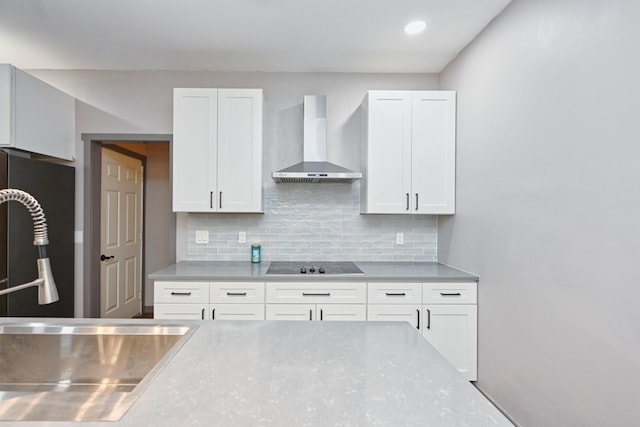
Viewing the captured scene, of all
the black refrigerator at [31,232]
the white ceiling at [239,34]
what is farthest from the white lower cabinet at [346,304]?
the white ceiling at [239,34]

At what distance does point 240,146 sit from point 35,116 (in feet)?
5.17

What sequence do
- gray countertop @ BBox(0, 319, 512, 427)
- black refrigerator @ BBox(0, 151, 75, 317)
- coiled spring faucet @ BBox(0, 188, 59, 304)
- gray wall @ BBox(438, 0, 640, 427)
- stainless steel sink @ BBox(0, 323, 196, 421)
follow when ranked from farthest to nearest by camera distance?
black refrigerator @ BBox(0, 151, 75, 317)
gray wall @ BBox(438, 0, 640, 427)
stainless steel sink @ BBox(0, 323, 196, 421)
coiled spring faucet @ BBox(0, 188, 59, 304)
gray countertop @ BBox(0, 319, 512, 427)

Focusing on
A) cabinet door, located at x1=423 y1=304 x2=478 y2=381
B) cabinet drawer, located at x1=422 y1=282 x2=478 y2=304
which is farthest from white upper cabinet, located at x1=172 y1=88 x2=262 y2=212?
cabinet door, located at x1=423 y1=304 x2=478 y2=381

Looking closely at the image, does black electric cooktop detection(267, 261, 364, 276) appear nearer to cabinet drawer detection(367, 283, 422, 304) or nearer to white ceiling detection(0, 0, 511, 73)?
cabinet drawer detection(367, 283, 422, 304)

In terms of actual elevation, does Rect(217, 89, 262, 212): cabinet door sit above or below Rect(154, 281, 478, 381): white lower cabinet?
above

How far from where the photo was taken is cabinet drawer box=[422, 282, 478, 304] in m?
2.50

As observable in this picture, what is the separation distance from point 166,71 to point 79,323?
2605mm

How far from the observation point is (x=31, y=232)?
2.46 metres

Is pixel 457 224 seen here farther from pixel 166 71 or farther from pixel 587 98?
pixel 166 71

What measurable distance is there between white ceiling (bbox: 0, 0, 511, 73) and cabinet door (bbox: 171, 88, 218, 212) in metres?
0.39

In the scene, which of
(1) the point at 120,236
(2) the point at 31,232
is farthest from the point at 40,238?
(1) the point at 120,236

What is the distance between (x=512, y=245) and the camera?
6.73ft

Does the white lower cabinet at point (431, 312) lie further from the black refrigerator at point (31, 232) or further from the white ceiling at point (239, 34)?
the black refrigerator at point (31, 232)

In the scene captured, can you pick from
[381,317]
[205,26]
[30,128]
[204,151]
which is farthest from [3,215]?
[381,317]
